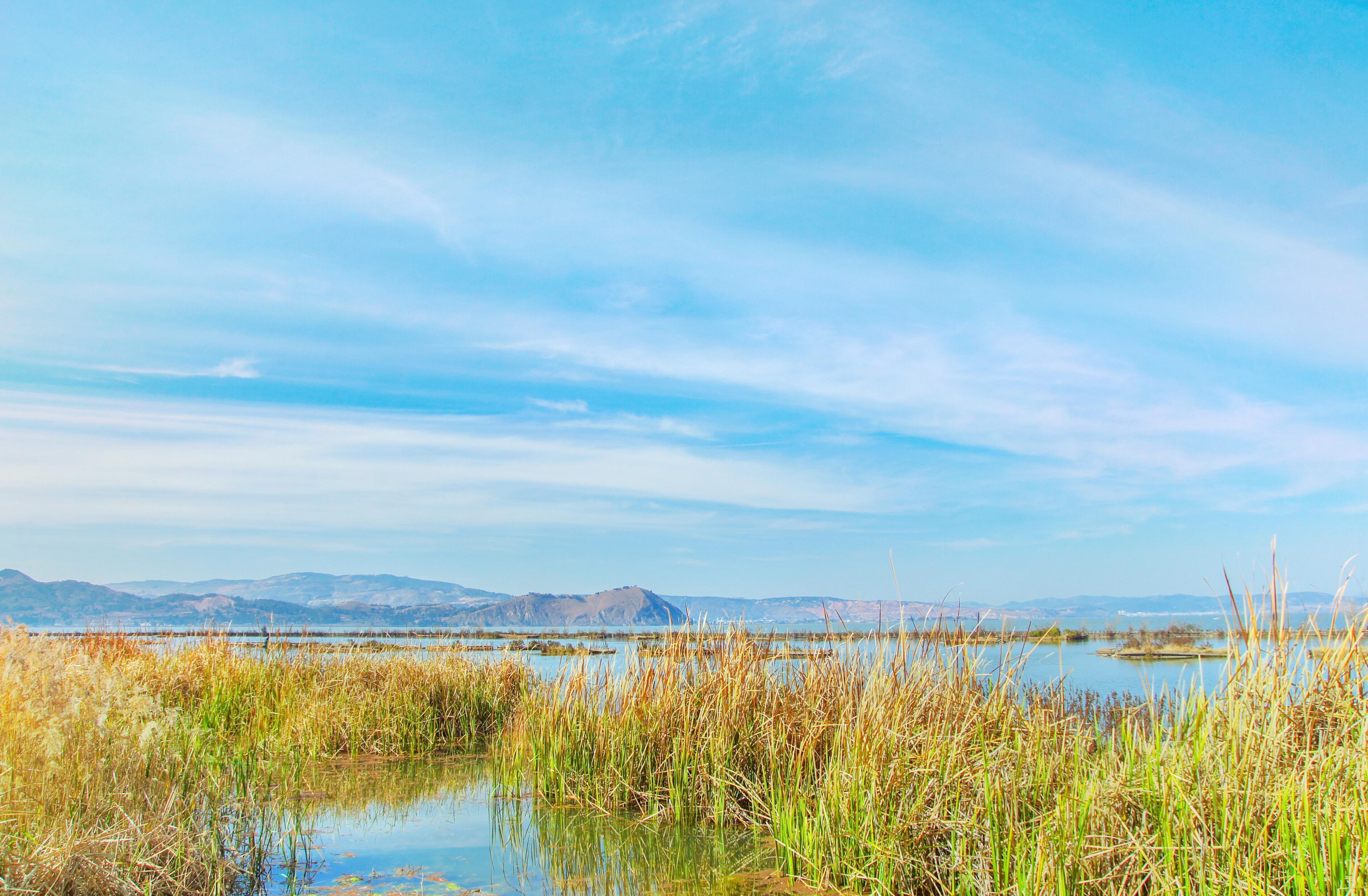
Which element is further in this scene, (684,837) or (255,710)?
(255,710)

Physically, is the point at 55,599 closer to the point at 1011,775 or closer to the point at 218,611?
the point at 218,611

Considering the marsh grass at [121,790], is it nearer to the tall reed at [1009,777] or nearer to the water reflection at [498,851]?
the water reflection at [498,851]

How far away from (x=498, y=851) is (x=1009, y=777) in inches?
176

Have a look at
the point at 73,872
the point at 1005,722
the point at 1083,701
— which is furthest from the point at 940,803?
the point at 1083,701

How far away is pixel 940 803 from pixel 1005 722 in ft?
2.71

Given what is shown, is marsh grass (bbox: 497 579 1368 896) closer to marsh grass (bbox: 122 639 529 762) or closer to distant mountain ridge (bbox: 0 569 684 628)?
marsh grass (bbox: 122 639 529 762)

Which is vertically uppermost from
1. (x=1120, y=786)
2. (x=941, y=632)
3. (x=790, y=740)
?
(x=941, y=632)

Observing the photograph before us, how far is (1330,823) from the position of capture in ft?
12.3

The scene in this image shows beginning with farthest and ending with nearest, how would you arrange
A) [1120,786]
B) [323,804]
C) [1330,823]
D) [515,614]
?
[515,614], [323,804], [1120,786], [1330,823]

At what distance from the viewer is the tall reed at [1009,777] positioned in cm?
391

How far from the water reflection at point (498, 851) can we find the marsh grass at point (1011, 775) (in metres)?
0.36

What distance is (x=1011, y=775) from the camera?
500 cm

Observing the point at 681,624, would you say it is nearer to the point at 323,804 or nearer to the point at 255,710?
the point at 323,804

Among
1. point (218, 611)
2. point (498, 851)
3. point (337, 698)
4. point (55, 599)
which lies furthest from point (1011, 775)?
point (55, 599)
